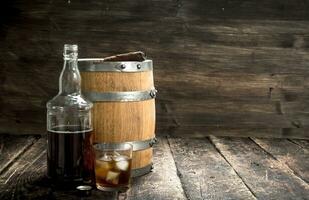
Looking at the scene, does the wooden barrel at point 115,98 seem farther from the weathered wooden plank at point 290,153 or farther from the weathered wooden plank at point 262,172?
the weathered wooden plank at point 290,153

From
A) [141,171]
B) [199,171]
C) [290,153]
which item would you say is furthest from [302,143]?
[141,171]

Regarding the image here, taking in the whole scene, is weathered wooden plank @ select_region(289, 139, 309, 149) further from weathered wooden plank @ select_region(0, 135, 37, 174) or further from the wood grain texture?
weathered wooden plank @ select_region(0, 135, 37, 174)

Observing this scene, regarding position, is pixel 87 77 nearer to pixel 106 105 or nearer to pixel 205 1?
pixel 106 105

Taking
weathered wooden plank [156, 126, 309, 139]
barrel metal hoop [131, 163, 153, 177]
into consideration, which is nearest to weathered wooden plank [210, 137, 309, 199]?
weathered wooden plank [156, 126, 309, 139]

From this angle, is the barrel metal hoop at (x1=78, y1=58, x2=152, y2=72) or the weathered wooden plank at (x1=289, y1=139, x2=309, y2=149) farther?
the weathered wooden plank at (x1=289, y1=139, x2=309, y2=149)

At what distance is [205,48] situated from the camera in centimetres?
232

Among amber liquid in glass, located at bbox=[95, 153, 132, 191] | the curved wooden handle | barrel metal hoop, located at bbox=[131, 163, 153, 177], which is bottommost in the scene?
barrel metal hoop, located at bbox=[131, 163, 153, 177]

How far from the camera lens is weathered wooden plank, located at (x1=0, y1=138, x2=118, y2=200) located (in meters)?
1.22

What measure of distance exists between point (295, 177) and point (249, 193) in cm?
29

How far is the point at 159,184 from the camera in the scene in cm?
138

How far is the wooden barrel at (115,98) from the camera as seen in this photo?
138 cm

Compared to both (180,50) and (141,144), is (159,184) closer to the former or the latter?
(141,144)

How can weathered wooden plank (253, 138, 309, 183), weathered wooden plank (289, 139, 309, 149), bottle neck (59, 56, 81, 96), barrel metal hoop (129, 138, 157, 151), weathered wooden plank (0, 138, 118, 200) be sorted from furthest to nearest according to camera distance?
weathered wooden plank (289, 139, 309, 149) < weathered wooden plank (253, 138, 309, 183) < barrel metal hoop (129, 138, 157, 151) < bottle neck (59, 56, 81, 96) < weathered wooden plank (0, 138, 118, 200)

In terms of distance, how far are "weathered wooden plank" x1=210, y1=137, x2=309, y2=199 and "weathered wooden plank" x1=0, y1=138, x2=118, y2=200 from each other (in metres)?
0.44
